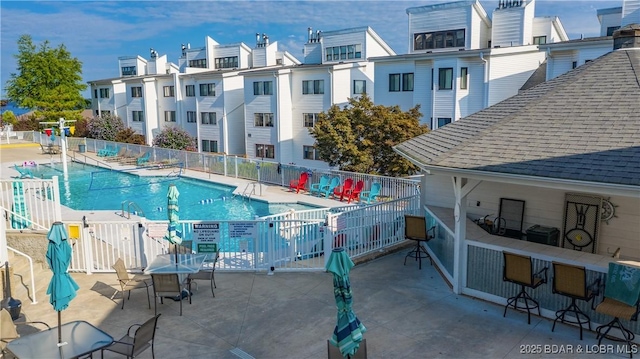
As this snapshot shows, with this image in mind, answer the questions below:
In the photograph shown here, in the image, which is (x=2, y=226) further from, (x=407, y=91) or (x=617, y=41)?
(x=407, y=91)

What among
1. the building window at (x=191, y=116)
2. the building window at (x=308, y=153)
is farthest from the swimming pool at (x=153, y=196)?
the building window at (x=191, y=116)

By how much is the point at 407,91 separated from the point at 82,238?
83.2 feet

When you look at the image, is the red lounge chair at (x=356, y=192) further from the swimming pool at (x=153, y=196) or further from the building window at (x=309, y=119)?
the building window at (x=309, y=119)

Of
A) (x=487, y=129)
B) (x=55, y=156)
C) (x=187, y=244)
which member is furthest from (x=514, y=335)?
(x=55, y=156)

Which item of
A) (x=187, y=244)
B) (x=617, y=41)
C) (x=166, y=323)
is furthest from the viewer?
(x=617, y=41)

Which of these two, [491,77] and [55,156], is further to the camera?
[55,156]

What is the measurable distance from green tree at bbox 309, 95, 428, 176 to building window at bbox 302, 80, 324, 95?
35.2 feet

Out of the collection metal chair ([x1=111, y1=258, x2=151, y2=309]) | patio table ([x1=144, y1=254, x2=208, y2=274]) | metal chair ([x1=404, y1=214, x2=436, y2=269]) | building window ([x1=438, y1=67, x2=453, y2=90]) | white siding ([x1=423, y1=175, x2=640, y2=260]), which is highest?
building window ([x1=438, y1=67, x2=453, y2=90])

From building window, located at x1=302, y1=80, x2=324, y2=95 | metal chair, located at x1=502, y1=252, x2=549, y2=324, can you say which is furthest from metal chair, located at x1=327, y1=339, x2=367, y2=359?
building window, located at x1=302, y1=80, x2=324, y2=95

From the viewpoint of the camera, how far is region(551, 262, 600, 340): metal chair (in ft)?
26.1

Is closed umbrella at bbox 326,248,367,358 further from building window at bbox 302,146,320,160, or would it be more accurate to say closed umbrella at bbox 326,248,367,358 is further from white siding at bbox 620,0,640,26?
white siding at bbox 620,0,640,26

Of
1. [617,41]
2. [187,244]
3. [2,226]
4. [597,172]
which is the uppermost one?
[617,41]

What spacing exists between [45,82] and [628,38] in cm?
6155

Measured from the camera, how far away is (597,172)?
760cm
